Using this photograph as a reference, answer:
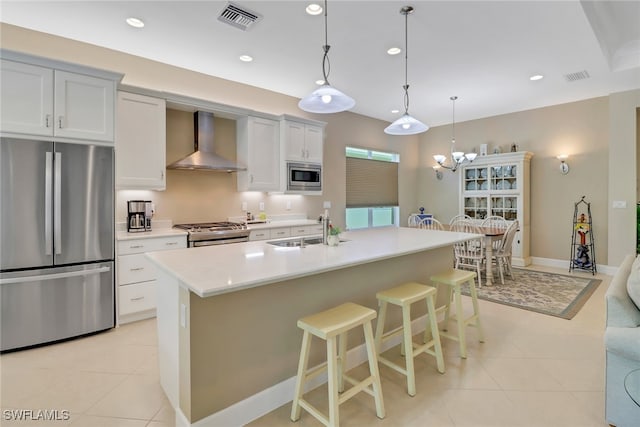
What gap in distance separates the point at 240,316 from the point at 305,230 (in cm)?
295

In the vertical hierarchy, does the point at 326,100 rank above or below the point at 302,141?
below

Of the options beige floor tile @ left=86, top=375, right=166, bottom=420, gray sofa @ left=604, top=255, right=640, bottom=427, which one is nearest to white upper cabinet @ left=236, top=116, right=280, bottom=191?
beige floor tile @ left=86, top=375, right=166, bottom=420

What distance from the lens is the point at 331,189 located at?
5738 millimetres

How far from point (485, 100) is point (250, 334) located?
216 inches

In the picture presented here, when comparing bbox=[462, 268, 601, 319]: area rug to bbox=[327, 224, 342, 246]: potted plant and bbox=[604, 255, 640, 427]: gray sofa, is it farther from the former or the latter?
bbox=[327, 224, 342, 246]: potted plant

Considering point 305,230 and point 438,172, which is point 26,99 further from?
point 438,172

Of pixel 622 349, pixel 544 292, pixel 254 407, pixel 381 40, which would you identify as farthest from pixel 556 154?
pixel 254 407

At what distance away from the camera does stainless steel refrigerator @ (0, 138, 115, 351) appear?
8.60 ft

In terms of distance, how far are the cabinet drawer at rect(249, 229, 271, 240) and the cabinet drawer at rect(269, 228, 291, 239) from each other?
1.9 inches

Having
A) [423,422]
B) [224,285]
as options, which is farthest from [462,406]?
[224,285]

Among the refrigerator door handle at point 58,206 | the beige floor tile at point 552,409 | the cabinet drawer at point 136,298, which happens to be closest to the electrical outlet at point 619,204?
the beige floor tile at point 552,409

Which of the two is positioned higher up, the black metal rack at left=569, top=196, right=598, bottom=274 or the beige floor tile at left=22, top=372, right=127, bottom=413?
the black metal rack at left=569, top=196, right=598, bottom=274

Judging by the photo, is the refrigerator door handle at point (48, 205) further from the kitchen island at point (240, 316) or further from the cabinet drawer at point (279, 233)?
the cabinet drawer at point (279, 233)

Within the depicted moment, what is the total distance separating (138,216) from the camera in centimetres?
358
